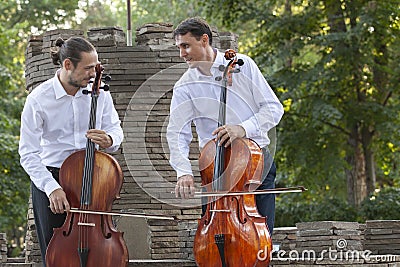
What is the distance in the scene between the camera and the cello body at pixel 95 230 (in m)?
4.86

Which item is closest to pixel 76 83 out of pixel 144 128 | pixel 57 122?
pixel 57 122

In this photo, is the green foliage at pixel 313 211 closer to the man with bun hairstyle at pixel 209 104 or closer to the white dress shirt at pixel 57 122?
the man with bun hairstyle at pixel 209 104

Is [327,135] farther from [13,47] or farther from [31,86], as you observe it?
[13,47]

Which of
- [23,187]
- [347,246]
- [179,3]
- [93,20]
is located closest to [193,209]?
[347,246]

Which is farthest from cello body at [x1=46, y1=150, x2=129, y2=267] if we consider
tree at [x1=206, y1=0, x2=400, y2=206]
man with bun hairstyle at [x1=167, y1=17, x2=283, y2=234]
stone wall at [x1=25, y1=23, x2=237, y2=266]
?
tree at [x1=206, y1=0, x2=400, y2=206]

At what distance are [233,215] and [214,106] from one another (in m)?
0.66

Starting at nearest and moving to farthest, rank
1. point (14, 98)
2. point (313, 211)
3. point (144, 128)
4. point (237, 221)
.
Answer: point (237, 221) < point (144, 128) < point (313, 211) < point (14, 98)

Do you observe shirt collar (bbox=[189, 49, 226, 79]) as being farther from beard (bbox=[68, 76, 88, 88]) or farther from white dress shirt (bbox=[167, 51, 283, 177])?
beard (bbox=[68, 76, 88, 88])

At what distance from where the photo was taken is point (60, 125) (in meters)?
5.12

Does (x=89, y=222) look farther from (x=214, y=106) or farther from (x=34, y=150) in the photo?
(x=214, y=106)

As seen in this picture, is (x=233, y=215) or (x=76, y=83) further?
(x=76, y=83)

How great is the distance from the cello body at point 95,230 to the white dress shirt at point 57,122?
217 mm

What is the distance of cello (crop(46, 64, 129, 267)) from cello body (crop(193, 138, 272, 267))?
435mm

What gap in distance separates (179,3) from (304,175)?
6178mm
